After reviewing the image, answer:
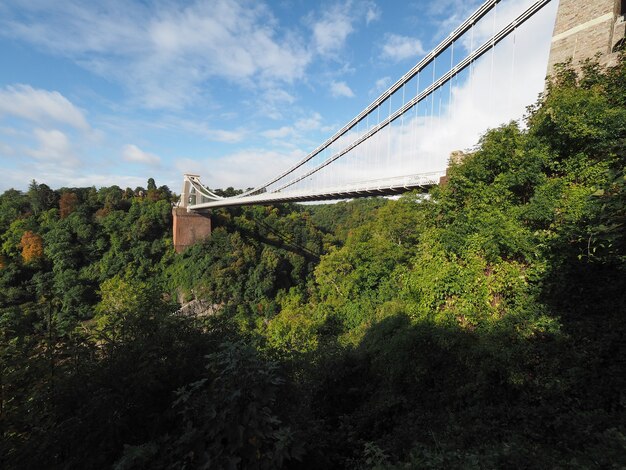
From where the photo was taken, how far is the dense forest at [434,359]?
9.33ft

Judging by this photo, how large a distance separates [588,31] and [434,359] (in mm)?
9592

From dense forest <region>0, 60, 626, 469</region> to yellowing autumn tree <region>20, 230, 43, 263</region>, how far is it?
33647 millimetres

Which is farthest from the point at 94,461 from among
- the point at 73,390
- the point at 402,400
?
the point at 402,400

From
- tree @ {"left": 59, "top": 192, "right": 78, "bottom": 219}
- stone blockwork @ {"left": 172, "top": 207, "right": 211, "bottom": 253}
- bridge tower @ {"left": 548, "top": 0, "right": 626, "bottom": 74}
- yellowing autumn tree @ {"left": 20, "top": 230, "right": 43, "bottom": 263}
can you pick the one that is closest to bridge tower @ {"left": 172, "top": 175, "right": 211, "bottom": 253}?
stone blockwork @ {"left": 172, "top": 207, "right": 211, "bottom": 253}

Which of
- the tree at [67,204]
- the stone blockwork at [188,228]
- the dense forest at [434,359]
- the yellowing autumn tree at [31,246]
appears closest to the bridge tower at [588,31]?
the dense forest at [434,359]

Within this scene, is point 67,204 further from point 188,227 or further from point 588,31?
point 588,31

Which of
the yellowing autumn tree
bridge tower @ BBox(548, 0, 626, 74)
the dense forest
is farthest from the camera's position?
the yellowing autumn tree

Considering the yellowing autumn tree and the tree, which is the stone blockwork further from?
the yellowing autumn tree

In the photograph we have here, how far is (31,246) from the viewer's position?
1211 inches

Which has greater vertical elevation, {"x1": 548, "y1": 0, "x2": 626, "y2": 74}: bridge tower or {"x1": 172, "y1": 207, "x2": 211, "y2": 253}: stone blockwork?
{"x1": 548, "y1": 0, "x2": 626, "y2": 74}: bridge tower

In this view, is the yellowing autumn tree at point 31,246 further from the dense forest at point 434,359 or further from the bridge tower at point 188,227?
the dense forest at point 434,359

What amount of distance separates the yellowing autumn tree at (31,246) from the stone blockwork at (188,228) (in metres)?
13.2

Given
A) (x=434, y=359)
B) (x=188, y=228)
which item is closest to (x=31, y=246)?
(x=188, y=228)

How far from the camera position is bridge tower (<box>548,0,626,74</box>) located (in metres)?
7.40
